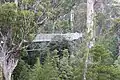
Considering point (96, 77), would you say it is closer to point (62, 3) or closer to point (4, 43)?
point (4, 43)

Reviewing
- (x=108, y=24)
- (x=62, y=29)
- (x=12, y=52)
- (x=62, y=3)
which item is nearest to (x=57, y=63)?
(x=12, y=52)

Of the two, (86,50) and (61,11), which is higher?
(61,11)

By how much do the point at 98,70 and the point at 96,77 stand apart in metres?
0.20

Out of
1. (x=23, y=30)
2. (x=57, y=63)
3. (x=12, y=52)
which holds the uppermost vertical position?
(x=23, y=30)

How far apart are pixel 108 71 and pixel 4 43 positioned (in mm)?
3471

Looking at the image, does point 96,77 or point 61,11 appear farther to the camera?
point 61,11

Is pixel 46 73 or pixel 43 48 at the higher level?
pixel 46 73

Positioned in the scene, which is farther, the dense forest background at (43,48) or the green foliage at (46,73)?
the green foliage at (46,73)

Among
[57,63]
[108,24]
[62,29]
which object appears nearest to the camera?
[57,63]

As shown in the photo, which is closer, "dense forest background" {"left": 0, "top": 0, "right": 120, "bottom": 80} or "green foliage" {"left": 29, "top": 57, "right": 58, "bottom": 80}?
"dense forest background" {"left": 0, "top": 0, "right": 120, "bottom": 80}

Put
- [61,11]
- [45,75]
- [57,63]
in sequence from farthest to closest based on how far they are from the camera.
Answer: [61,11] → [57,63] → [45,75]

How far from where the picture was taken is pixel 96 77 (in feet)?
25.6

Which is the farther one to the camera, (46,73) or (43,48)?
(43,48)

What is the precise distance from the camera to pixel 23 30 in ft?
29.0
